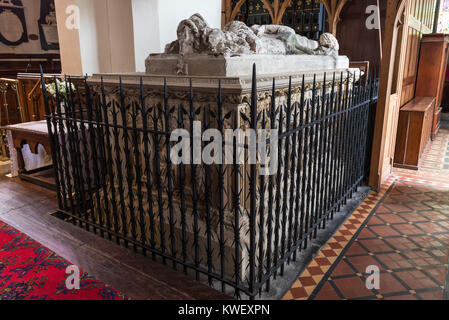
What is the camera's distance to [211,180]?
7.53ft

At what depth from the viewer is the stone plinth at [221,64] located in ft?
6.99

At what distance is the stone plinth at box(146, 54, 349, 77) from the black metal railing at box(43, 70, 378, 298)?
0.21m

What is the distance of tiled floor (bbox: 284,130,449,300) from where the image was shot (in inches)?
83.6

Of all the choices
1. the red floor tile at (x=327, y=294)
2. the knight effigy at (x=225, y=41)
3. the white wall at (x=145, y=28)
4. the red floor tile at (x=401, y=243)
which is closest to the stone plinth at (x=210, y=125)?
the knight effigy at (x=225, y=41)

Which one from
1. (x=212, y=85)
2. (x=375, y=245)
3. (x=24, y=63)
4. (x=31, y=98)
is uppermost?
(x=24, y=63)

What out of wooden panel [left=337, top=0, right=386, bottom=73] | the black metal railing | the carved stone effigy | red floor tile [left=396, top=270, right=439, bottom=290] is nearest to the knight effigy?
the carved stone effigy

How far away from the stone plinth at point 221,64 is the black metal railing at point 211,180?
0.69 ft

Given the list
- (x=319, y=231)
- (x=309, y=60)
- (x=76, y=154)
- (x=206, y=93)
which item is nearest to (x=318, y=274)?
(x=319, y=231)

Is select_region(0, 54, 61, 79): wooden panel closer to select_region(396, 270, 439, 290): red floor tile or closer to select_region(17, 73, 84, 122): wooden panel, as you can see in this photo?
select_region(17, 73, 84, 122): wooden panel

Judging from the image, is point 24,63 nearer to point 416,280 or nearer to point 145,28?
point 145,28

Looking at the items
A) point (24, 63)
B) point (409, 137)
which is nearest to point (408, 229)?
point (409, 137)

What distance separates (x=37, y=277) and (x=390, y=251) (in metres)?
2.49

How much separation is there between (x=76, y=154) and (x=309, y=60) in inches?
84.8
